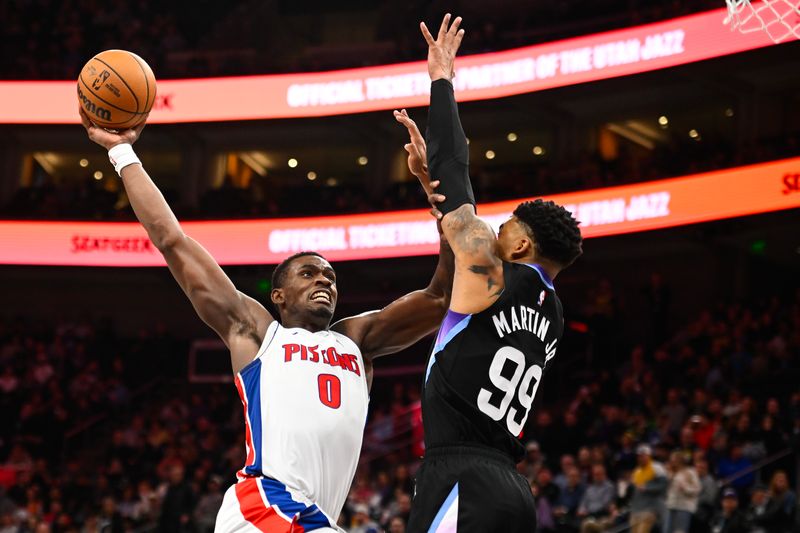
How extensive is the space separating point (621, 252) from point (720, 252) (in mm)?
1956

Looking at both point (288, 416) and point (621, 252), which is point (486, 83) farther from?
point (288, 416)

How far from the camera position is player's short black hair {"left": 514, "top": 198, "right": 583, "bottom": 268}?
407cm

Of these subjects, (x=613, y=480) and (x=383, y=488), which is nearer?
(x=613, y=480)

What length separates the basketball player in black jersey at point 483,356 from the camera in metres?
3.80

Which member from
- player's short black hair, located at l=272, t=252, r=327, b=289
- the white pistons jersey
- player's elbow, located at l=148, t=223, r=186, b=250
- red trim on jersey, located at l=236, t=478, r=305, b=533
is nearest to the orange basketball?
player's elbow, located at l=148, t=223, r=186, b=250

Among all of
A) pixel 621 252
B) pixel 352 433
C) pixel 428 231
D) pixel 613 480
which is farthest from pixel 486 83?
pixel 352 433

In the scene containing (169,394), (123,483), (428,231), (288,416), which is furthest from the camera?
(169,394)

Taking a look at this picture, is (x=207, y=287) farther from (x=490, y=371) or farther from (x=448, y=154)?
(x=490, y=371)

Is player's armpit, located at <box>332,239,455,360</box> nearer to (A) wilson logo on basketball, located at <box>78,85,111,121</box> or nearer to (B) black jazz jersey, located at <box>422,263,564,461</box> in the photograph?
(B) black jazz jersey, located at <box>422,263,564,461</box>

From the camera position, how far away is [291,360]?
4559mm

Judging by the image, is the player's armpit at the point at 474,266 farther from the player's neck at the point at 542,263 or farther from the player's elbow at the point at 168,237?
the player's elbow at the point at 168,237

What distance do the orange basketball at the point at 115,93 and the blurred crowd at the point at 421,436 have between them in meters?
5.98

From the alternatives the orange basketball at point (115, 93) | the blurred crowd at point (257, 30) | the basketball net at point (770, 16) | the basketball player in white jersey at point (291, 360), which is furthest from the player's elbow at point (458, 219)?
the blurred crowd at point (257, 30)

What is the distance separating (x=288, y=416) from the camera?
442cm
